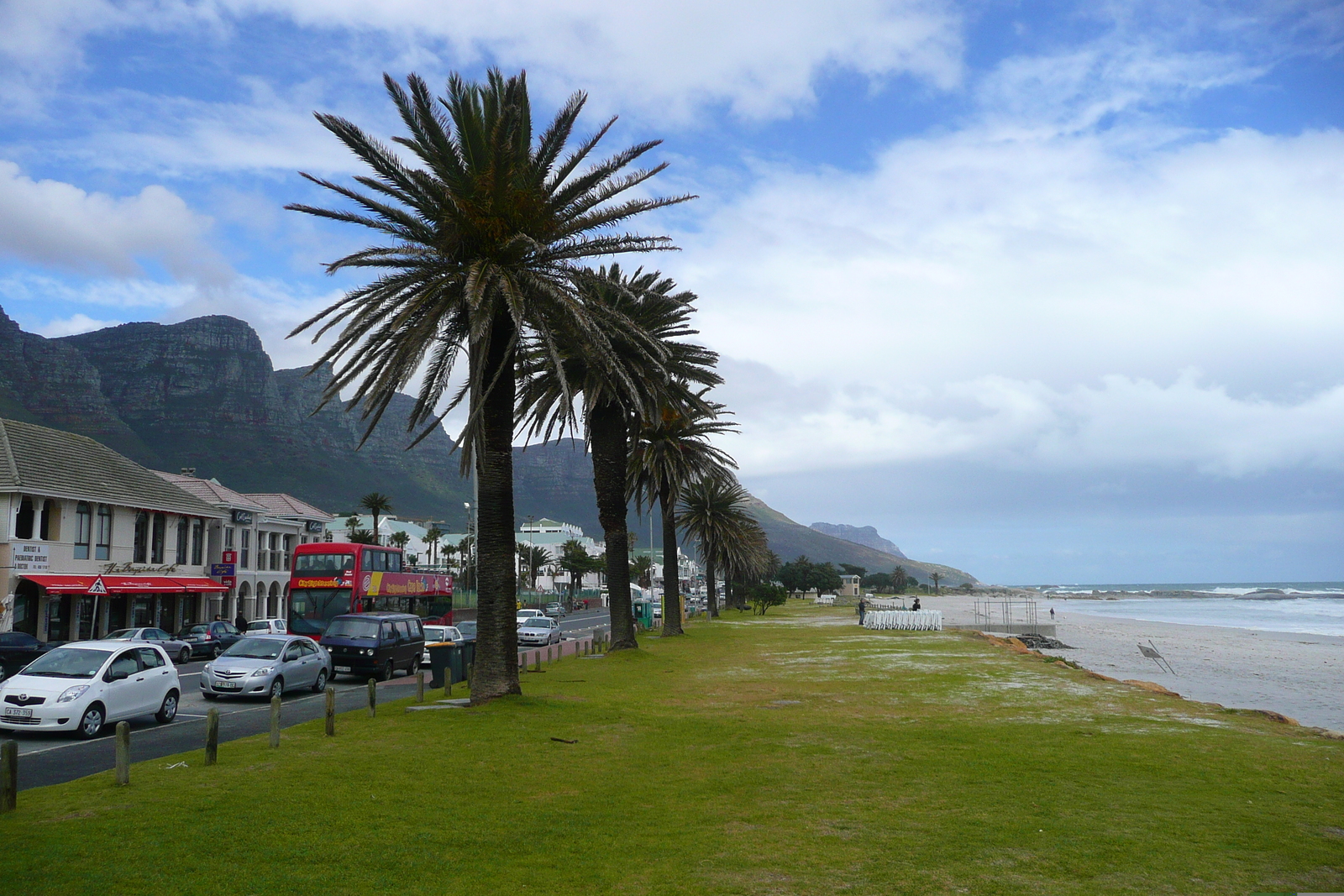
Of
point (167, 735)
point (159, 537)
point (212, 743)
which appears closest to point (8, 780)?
point (212, 743)

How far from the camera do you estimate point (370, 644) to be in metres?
27.5

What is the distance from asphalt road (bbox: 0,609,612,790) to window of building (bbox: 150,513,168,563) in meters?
29.0

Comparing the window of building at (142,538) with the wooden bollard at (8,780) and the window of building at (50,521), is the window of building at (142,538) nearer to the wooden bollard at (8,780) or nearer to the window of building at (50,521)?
the window of building at (50,521)

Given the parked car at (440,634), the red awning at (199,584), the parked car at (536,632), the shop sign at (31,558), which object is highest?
the shop sign at (31,558)

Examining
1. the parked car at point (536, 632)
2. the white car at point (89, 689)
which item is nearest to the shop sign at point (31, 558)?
the parked car at point (536, 632)

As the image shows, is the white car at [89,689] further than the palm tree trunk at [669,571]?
No

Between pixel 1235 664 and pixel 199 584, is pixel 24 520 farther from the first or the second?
pixel 1235 664

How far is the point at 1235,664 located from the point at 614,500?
93.8ft

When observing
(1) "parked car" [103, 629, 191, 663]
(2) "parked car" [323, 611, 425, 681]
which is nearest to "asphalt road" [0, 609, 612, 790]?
(2) "parked car" [323, 611, 425, 681]

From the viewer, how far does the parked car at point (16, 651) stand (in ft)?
91.0

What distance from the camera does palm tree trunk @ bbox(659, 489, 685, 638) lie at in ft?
143

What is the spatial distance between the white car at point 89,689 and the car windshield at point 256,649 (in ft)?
12.3

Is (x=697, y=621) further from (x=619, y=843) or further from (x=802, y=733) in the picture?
(x=619, y=843)

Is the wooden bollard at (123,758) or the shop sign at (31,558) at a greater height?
the shop sign at (31,558)
